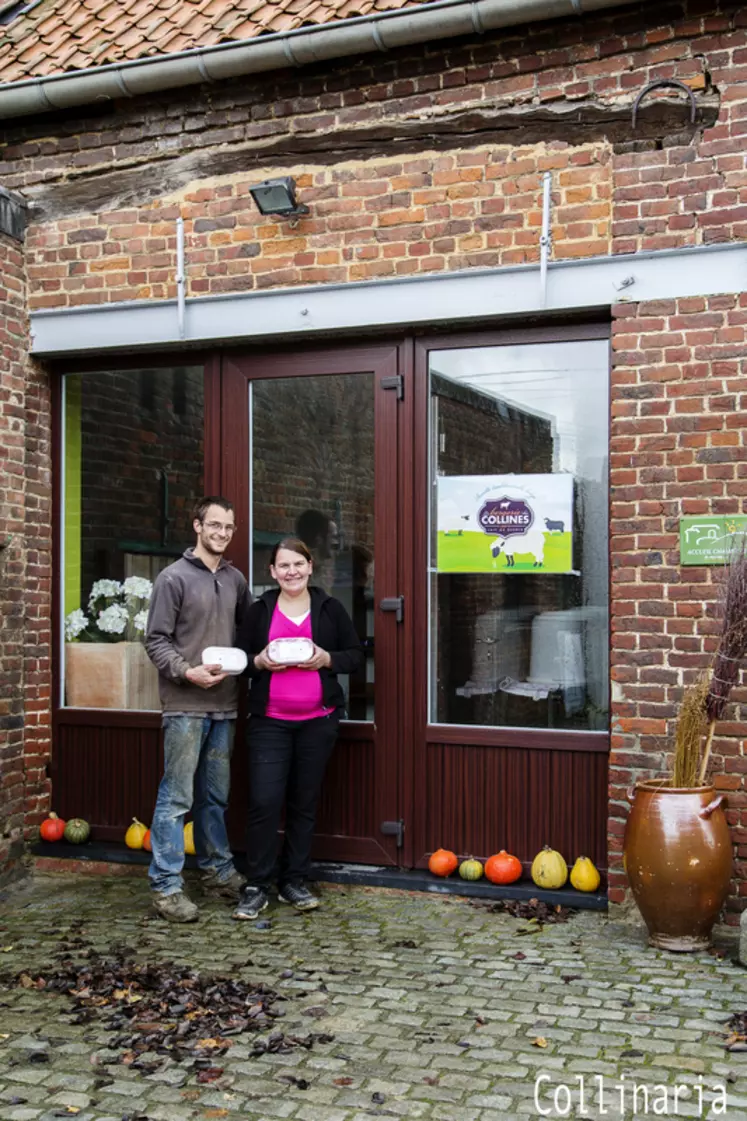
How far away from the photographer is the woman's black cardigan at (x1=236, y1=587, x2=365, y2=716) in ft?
19.6

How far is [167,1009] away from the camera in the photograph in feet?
14.7

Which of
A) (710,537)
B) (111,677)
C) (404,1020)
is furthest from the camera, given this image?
(111,677)

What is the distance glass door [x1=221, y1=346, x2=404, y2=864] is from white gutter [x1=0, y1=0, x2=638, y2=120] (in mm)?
1539

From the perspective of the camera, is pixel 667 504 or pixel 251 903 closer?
pixel 667 504

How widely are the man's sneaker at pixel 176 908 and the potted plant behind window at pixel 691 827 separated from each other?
2.13m

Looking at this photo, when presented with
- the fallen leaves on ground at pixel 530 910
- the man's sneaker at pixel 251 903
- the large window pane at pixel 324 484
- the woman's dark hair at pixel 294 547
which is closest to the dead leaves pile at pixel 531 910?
the fallen leaves on ground at pixel 530 910

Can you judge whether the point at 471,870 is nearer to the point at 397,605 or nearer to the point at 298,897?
the point at 298,897

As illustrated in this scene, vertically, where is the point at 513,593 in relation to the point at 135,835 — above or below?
Result: above

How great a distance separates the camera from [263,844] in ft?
19.4

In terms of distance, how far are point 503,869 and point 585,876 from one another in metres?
0.42

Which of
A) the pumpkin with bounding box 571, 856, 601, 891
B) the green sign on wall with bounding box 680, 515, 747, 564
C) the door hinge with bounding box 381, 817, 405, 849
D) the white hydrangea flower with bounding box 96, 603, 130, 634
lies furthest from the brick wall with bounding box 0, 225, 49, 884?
the green sign on wall with bounding box 680, 515, 747, 564

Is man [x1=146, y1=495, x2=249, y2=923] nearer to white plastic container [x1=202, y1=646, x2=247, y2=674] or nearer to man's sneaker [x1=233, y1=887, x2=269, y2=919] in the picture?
white plastic container [x1=202, y1=646, x2=247, y2=674]

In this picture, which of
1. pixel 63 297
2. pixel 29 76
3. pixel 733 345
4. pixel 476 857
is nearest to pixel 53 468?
pixel 63 297

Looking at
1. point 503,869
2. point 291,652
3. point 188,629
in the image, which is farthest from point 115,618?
point 503,869
